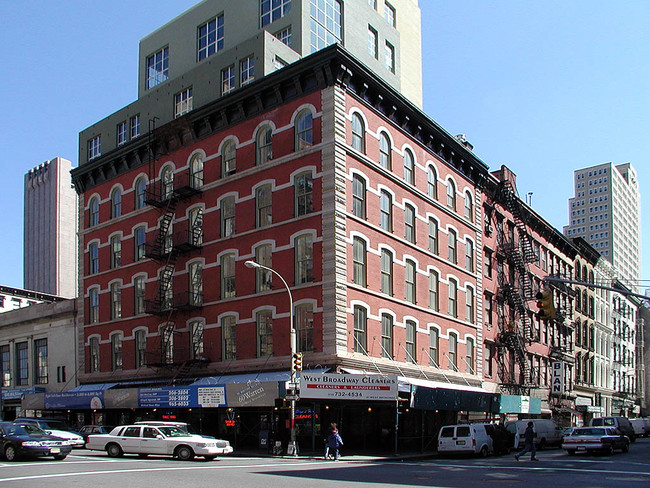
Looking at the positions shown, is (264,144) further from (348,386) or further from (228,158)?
(348,386)

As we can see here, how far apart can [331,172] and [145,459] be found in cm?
1543

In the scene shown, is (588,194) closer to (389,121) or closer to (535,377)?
(535,377)

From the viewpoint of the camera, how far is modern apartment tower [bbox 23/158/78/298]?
499 ft

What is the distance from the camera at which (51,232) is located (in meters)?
155

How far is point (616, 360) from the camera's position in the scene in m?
83.4

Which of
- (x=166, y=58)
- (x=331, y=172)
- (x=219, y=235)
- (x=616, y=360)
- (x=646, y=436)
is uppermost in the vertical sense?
(x=166, y=58)

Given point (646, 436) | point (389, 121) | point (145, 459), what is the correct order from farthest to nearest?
point (646, 436)
point (389, 121)
point (145, 459)

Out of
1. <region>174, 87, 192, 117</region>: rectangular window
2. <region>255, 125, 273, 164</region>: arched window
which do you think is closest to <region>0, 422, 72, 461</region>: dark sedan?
<region>255, 125, 273, 164</region>: arched window

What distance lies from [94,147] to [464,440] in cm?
3394

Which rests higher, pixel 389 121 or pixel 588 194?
pixel 588 194

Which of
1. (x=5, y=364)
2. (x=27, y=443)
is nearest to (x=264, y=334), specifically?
(x=27, y=443)

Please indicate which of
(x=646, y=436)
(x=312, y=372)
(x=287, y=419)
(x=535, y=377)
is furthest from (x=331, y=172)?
(x=646, y=436)

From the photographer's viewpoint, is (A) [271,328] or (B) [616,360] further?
(B) [616,360]

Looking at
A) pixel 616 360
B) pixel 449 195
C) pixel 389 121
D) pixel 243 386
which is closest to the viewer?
pixel 243 386
